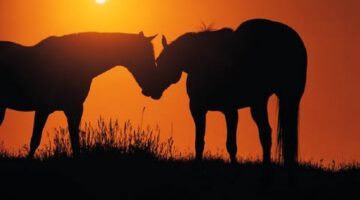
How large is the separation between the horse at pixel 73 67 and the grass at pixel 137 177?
80 centimetres

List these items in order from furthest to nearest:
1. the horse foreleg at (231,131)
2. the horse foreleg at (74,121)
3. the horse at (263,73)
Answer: the horse foreleg at (231,131)
the horse foreleg at (74,121)
the horse at (263,73)

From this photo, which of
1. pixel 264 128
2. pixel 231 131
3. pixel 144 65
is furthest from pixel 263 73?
pixel 144 65

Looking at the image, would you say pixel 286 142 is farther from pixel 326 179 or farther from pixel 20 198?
pixel 20 198

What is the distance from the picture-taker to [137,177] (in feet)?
30.0

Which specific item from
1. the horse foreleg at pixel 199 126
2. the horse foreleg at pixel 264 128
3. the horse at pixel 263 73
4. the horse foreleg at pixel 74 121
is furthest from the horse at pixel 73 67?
the horse foreleg at pixel 264 128

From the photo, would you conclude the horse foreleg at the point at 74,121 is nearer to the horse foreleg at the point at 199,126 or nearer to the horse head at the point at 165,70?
the horse head at the point at 165,70

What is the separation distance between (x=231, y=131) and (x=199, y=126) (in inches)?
40.9

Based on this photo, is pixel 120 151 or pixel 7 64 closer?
pixel 120 151

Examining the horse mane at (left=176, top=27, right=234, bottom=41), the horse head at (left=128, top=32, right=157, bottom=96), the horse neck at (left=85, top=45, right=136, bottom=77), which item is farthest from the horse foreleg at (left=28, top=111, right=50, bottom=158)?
the horse mane at (left=176, top=27, right=234, bottom=41)

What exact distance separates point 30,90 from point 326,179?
6435 mm

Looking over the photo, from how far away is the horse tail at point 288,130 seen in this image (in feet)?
33.6

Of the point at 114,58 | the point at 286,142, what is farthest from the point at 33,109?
the point at 286,142

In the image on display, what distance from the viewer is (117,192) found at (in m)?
8.66

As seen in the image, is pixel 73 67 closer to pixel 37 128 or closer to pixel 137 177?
pixel 37 128
